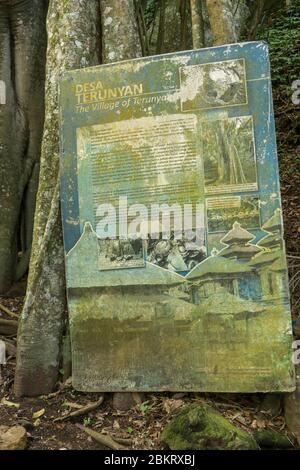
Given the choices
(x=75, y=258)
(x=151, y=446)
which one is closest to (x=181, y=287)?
(x=75, y=258)

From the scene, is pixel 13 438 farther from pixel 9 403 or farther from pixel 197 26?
pixel 197 26

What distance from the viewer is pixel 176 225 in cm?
321

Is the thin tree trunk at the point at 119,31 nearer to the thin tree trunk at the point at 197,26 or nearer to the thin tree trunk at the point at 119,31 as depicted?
the thin tree trunk at the point at 119,31

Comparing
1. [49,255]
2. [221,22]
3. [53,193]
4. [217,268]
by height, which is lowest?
[217,268]

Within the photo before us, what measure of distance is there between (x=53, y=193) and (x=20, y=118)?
1962 millimetres

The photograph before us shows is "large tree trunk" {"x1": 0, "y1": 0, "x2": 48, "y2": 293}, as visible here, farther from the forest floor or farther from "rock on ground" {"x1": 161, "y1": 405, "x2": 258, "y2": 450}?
"rock on ground" {"x1": 161, "y1": 405, "x2": 258, "y2": 450}

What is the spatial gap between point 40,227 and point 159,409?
158 cm

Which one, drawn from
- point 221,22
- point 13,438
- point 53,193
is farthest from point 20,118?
point 13,438

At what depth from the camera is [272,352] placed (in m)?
3.06

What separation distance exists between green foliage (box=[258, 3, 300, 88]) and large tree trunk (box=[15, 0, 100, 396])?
5058mm

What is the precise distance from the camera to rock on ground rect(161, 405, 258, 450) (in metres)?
2.78

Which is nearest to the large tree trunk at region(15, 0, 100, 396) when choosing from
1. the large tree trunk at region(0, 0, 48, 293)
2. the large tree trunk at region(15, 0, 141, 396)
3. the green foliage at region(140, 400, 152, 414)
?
the large tree trunk at region(15, 0, 141, 396)
